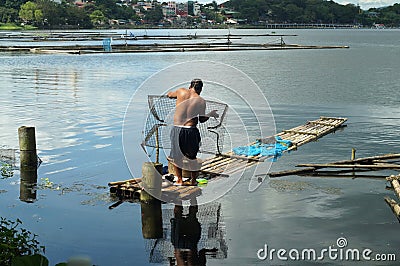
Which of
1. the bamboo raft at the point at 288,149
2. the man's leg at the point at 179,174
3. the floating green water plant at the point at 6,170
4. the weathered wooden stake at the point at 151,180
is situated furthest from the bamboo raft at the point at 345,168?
the floating green water plant at the point at 6,170

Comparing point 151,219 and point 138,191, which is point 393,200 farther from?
point 138,191

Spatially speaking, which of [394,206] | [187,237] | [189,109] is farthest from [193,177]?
[394,206]

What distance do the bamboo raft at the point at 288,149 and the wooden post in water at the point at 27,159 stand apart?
127 inches

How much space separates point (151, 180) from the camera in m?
10.2

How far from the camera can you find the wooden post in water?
38.4 ft

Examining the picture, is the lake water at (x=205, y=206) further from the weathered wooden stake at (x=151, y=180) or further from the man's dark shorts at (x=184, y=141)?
the man's dark shorts at (x=184, y=141)

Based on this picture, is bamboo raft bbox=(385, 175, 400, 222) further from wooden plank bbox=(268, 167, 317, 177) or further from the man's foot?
the man's foot

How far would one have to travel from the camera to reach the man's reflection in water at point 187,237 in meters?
8.28

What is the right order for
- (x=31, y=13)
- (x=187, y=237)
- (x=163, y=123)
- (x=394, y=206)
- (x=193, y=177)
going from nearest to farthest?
(x=187, y=237) < (x=394, y=206) < (x=193, y=177) < (x=163, y=123) < (x=31, y=13)

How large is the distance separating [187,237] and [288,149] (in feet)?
21.2

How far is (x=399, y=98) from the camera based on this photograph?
28375mm

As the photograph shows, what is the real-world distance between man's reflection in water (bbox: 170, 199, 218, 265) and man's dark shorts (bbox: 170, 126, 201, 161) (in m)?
0.80

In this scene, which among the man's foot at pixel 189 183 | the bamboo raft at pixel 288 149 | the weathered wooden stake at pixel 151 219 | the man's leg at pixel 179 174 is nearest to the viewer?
the weathered wooden stake at pixel 151 219

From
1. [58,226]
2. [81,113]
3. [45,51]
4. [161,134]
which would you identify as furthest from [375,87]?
[45,51]
